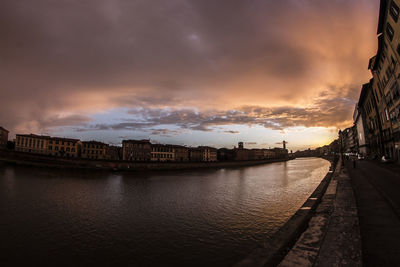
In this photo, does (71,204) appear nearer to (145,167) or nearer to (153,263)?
(153,263)

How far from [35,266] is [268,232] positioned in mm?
9599

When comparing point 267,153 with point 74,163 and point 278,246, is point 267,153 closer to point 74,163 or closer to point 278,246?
point 74,163

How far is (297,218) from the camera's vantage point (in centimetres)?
786

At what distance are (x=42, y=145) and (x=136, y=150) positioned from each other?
3170 cm

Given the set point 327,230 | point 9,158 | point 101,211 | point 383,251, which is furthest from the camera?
point 9,158

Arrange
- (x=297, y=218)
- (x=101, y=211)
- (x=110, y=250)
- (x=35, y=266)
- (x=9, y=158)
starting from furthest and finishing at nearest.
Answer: (x=9, y=158) < (x=101, y=211) < (x=110, y=250) < (x=297, y=218) < (x=35, y=266)

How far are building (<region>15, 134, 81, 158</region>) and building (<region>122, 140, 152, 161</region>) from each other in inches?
695

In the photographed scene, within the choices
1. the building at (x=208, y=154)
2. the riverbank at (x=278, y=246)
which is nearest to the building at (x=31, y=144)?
the building at (x=208, y=154)

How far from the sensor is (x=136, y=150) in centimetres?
8069

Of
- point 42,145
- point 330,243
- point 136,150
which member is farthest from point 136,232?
point 42,145

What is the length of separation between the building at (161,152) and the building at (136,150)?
85.2 inches

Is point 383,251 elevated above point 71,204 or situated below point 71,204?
above

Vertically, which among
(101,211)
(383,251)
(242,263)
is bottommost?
(101,211)

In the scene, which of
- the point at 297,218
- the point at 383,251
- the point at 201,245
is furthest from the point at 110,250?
the point at 383,251
